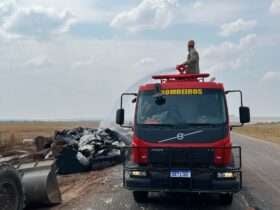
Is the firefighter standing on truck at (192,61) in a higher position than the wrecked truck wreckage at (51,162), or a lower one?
higher

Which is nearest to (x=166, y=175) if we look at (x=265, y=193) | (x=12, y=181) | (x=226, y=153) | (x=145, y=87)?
(x=226, y=153)

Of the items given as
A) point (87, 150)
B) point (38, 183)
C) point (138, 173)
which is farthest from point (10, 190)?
point (87, 150)

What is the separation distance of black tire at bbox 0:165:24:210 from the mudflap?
0.93 meters

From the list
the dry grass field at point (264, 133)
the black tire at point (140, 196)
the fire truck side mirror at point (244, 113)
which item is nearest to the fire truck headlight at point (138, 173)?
the black tire at point (140, 196)

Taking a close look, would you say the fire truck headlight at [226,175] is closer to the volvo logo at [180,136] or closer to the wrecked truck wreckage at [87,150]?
the volvo logo at [180,136]

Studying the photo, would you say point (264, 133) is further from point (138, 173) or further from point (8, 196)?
point (8, 196)

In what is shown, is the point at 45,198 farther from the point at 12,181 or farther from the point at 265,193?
the point at 265,193

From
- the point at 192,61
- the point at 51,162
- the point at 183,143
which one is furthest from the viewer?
the point at 192,61

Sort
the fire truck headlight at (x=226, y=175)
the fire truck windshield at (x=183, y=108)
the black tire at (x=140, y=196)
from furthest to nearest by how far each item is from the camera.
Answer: the black tire at (x=140, y=196) → the fire truck windshield at (x=183, y=108) → the fire truck headlight at (x=226, y=175)

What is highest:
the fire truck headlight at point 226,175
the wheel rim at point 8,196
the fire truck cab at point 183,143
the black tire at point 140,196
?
the fire truck cab at point 183,143

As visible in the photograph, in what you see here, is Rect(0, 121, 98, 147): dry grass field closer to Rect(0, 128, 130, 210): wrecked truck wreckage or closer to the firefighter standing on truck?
Rect(0, 128, 130, 210): wrecked truck wreckage

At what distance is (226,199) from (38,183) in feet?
12.1

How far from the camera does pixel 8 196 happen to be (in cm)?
930

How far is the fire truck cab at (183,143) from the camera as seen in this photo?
9.95 metres
